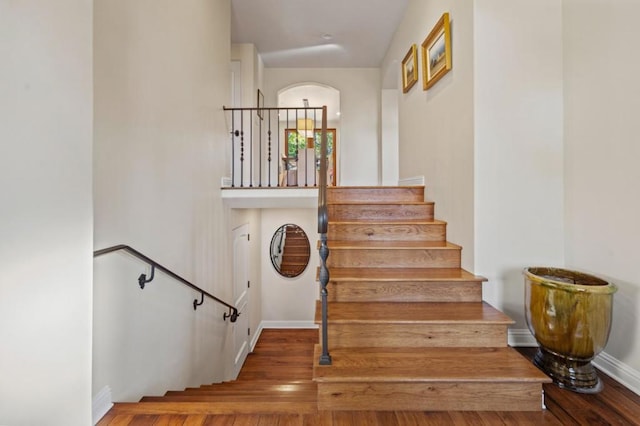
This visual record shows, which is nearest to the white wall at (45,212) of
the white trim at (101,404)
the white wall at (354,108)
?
the white trim at (101,404)

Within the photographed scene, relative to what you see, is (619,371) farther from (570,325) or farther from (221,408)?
(221,408)

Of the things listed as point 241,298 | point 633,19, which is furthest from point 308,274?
point 633,19

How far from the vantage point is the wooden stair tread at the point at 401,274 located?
2.36 m

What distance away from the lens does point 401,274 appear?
8.18ft

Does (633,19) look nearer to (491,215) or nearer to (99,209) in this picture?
(491,215)

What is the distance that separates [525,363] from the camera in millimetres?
1790

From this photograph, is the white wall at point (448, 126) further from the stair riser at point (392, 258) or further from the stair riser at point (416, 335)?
the stair riser at point (416, 335)

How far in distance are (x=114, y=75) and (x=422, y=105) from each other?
3050 mm

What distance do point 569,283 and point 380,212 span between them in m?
1.72

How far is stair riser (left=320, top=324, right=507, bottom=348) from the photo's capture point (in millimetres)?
1991

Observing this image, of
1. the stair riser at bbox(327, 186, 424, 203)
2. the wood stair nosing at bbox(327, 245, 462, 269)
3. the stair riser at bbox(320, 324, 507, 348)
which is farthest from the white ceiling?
the stair riser at bbox(320, 324, 507, 348)

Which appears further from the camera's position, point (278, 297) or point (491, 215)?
point (278, 297)

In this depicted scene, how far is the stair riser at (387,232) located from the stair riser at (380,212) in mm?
301

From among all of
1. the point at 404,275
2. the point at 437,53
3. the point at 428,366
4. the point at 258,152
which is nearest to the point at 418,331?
the point at 428,366
